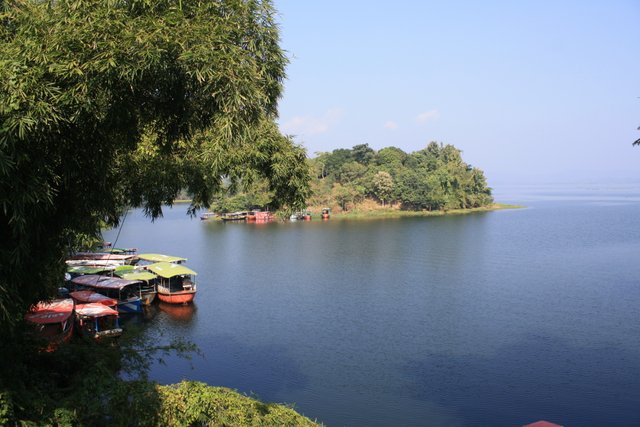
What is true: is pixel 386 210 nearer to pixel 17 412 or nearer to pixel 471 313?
pixel 471 313

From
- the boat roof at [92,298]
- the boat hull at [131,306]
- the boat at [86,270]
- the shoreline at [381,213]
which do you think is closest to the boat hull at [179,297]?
the boat hull at [131,306]

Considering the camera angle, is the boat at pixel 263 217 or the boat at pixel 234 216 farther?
the boat at pixel 234 216

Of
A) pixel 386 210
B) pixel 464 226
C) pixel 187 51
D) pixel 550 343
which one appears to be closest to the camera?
pixel 187 51

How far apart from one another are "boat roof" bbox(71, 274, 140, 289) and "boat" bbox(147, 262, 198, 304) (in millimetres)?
1151

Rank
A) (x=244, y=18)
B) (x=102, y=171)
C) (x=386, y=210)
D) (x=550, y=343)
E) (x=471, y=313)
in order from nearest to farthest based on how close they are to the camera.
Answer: (x=244, y=18)
(x=102, y=171)
(x=550, y=343)
(x=471, y=313)
(x=386, y=210)

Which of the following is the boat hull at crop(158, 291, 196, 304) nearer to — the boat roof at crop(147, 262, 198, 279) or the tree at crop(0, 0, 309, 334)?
the boat roof at crop(147, 262, 198, 279)

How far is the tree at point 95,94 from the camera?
435cm

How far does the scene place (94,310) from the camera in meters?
16.8

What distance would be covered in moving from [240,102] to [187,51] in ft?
1.90

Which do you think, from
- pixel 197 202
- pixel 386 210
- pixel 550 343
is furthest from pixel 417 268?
pixel 386 210

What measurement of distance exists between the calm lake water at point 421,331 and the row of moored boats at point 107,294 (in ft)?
3.35

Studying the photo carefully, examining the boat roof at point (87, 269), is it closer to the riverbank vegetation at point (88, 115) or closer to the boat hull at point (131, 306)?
the boat hull at point (131, 306)

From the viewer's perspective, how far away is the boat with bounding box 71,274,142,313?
19906mm

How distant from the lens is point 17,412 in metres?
5.30
